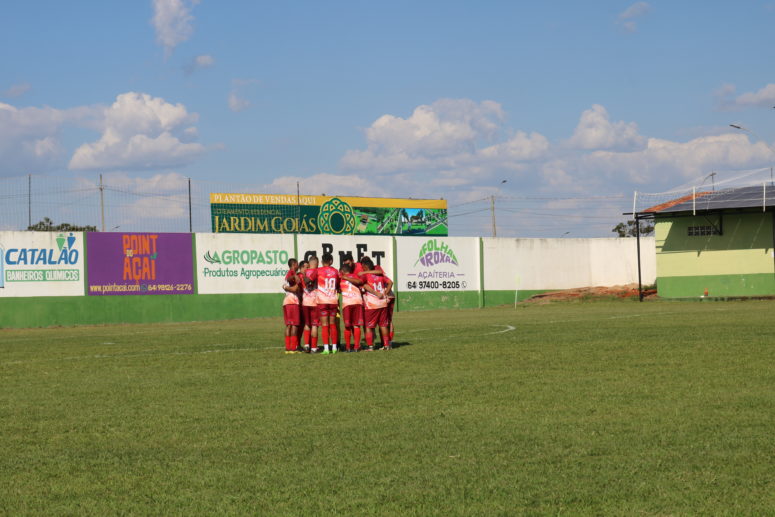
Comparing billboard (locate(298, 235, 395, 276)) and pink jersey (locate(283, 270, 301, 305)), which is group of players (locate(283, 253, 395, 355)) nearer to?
pink jersey (locate(283, 270, 301, 305))

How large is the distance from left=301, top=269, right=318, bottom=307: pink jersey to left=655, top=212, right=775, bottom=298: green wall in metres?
35.7

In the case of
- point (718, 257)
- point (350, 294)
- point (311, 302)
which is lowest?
point (311, 302)

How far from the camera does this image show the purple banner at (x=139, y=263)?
3953 cm

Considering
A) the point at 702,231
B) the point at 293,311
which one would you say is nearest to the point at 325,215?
the point at 702,231

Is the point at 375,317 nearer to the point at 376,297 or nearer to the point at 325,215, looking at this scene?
the point at 376,297

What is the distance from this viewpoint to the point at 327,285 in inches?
689

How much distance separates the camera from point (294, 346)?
17953 millimetres

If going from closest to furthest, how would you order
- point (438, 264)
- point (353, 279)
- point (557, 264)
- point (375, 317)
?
1. point (353, 279)
2. point (375, 317)
3. point (438, 264)
4. point (557, 264)

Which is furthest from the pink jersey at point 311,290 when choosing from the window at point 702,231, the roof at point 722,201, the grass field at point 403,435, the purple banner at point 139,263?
the window at point 702,231

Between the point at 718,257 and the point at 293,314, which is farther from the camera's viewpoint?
the point at 718,257

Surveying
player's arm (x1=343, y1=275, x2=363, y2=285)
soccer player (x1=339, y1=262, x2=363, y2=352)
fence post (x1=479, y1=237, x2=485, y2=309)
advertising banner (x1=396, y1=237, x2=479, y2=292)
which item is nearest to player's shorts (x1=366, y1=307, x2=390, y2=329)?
soccer player (x1=339, y1=262, x2=363, y2=352)

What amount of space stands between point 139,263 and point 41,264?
167 inches

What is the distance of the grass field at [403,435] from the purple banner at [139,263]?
25093mm

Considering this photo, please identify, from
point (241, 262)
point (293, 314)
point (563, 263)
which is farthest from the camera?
point (563, 263)
